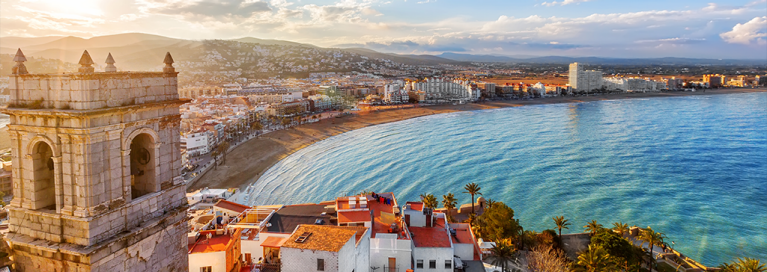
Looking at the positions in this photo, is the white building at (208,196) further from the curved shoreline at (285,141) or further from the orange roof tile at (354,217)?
the orange roof tile at (354,217)

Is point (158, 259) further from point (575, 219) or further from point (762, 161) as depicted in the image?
point (762, 161)

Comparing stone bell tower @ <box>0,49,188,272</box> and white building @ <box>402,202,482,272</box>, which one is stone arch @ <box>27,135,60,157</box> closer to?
stone bell tower @ <box>0,49,188,272</box>

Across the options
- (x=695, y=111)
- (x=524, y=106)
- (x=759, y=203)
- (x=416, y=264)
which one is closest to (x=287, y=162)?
(x=416, y=264)

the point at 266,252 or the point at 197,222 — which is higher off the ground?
the point at 266,252

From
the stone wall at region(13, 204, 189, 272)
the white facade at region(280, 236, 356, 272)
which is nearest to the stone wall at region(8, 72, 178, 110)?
the stone wall at region(13, 204, 189, 272)

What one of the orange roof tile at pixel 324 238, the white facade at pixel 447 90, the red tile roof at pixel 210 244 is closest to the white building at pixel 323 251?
the orange roof tile at pixel 324 238

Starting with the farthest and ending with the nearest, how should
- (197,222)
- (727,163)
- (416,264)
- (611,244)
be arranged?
(727,163), (197,222), (611,244), (416,264)
